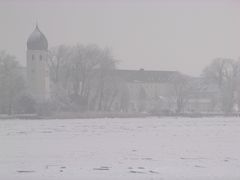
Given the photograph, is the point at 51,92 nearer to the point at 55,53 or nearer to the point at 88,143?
the point at 55,53

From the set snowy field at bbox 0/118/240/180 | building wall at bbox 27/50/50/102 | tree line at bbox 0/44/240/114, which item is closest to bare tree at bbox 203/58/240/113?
tree line at bbox 0/44/240/114

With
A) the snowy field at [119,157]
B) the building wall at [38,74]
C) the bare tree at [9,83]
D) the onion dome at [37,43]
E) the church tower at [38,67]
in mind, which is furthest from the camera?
the onion dome at [37,43]

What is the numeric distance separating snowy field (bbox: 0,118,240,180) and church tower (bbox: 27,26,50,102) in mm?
26702

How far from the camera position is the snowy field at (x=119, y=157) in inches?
457

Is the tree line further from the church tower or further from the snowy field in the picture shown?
the snowy field

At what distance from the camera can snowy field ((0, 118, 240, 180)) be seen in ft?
38.1

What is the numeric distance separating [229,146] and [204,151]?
1.67 m

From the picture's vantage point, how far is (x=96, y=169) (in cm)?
1233

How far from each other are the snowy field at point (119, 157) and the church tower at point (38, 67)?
26.7 meters

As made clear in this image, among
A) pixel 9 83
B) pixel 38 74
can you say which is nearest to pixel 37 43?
pixel 38 74

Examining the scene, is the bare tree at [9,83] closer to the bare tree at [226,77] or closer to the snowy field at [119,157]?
the snowy field at [119,157]

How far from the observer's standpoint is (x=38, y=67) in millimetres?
49406

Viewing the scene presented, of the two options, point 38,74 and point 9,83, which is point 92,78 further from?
point 9,83

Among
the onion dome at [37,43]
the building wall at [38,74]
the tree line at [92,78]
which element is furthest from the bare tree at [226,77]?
the onion dome at [37,43]
